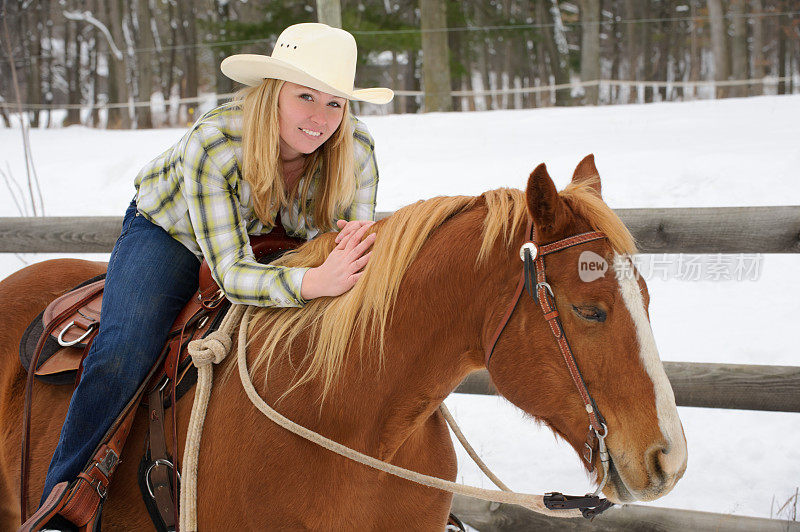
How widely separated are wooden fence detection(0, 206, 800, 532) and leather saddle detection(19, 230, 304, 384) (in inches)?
58.5

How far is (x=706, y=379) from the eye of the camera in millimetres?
2850

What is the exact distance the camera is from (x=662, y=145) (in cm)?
830

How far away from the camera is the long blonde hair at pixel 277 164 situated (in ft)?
6.12

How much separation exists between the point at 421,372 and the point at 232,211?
76 cm

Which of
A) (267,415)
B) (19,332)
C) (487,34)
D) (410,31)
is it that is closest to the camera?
(267,415)

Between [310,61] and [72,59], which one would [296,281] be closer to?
[310,61]

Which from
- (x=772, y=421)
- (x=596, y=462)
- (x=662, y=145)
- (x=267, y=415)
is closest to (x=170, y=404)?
(x=267, y=415)

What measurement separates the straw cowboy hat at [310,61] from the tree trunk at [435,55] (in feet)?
36.6

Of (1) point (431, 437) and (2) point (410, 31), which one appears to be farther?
(2) point (410, 31)

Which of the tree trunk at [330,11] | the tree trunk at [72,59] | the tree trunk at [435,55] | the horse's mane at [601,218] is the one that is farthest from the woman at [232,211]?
the tree trunk at [72,59]

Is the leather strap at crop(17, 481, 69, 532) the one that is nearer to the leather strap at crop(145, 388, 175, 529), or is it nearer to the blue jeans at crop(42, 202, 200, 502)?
the blue jeans at crop(42, 202, 200, 502)

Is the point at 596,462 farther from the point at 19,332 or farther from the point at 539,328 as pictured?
the point at 19,332

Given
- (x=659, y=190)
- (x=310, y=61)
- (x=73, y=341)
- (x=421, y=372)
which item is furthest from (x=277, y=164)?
(x=659, y=190)

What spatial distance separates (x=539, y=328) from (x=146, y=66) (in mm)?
18036
